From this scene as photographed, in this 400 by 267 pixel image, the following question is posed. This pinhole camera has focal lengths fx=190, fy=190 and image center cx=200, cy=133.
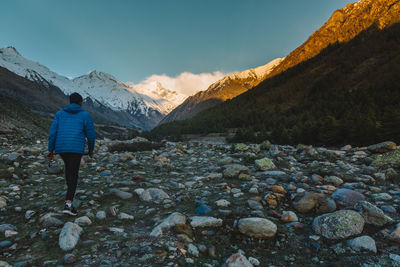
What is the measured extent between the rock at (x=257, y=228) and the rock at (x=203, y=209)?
2.54 feet

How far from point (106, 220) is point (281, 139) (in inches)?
777

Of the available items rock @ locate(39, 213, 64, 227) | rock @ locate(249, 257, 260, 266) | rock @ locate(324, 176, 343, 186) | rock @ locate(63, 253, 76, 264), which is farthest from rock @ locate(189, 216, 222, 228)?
rock @ locate(324, 176, 343, 186)

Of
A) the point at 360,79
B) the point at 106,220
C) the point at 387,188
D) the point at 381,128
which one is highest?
the point at 360,79

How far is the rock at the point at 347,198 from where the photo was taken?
3.57 meters

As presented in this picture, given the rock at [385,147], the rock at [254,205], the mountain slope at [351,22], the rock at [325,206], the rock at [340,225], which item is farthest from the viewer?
the mountain slope at [351,22]

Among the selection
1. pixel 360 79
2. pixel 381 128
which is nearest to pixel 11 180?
pixel 381 128

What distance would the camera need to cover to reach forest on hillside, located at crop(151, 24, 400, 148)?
14603 millimetres

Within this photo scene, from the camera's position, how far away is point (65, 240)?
258 centimetres

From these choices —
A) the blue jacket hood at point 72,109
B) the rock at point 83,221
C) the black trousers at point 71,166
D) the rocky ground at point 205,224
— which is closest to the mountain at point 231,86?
the rocky ground at point 205,224

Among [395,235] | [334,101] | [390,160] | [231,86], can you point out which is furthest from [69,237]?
[231,86]

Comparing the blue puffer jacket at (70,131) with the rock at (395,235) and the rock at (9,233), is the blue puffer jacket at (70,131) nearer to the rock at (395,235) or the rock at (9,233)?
the rock at (9,233)

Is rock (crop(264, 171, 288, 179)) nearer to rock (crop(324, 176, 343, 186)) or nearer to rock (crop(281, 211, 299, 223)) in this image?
rock (crop(324, 176, 343, 186))

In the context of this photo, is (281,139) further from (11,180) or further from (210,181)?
(11,180)

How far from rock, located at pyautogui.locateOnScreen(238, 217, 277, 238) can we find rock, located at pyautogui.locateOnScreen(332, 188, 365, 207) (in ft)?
5.68
